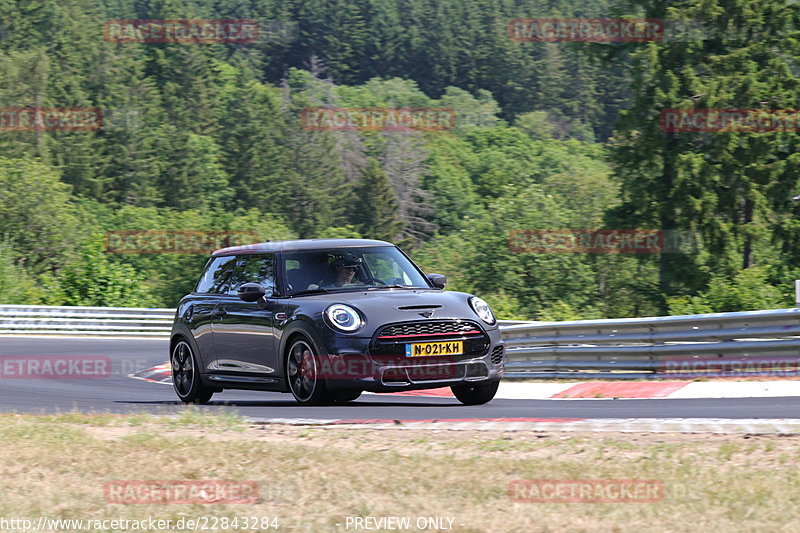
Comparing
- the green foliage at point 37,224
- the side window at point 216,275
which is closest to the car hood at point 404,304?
the side window at point 216,275

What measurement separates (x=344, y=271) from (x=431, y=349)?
1547 millimetres

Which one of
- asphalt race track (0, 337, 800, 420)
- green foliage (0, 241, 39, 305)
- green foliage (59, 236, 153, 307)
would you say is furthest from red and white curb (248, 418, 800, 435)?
green foliage (0, 241, 39, 305)

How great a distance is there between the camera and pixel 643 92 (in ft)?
132

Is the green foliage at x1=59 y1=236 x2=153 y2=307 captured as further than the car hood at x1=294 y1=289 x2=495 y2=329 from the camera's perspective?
Yes

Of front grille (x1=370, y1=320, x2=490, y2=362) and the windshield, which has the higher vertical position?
the windshield

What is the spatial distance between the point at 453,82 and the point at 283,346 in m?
122

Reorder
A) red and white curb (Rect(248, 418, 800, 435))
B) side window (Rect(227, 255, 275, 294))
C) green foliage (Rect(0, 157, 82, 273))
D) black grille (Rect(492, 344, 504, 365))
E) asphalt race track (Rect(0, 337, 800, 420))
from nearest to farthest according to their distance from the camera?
red and white curb (Rect(248, 418, 800, 435)) < asphalt race track (Rect(0, 337, 800, 420)) < black grille (Rect(492, 344, 504, 365)) < side window (Rect(227, 255, 275, 294)) < green foliage (Rect(0, 157, 82, 273))

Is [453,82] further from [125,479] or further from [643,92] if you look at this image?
[125,479]

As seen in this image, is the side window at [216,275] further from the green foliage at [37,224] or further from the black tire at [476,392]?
the green foliage at [37,224]

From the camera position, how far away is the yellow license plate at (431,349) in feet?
34.3

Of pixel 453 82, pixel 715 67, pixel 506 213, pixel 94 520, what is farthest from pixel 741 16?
pixel 453 82

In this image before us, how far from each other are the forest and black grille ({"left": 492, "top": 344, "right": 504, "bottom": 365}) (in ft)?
47.9

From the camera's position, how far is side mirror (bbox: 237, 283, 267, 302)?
11453 mm

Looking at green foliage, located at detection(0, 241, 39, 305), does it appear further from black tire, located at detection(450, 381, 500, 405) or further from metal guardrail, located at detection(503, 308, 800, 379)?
black tire, located at detection(450, 381, 500, 405)
